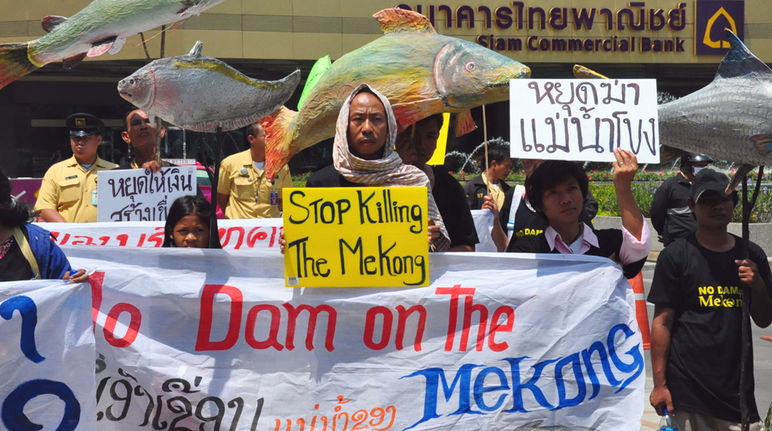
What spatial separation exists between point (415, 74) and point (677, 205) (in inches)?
173

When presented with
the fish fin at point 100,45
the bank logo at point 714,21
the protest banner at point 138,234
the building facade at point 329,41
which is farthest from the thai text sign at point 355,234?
the bank logo at point 714,21

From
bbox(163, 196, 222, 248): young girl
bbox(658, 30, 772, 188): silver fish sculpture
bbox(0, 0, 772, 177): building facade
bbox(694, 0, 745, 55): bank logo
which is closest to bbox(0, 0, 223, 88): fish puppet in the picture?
bbox(163, 196, 222, 248): young girl

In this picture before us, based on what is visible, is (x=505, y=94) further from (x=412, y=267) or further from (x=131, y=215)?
(x=131, y=215)

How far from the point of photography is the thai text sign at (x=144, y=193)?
20.9ft

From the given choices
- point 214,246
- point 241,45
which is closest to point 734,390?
point 214,246

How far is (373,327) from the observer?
4234mm

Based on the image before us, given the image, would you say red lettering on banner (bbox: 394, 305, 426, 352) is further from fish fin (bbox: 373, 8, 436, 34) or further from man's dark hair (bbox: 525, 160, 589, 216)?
fish fin (bbox: 373, 8, 436, 34)

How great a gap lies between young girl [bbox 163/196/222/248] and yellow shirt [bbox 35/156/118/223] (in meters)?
2.24

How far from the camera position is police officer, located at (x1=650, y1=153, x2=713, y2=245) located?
325 inches

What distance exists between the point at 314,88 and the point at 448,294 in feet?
4.95

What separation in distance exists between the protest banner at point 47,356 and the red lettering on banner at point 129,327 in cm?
34

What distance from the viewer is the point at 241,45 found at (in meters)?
28.0

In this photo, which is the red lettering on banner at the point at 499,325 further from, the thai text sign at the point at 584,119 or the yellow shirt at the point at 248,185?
the yellow shirt at the point at 248,185

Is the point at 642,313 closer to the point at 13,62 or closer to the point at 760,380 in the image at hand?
the point at 760,380
